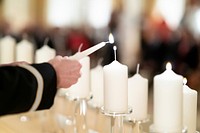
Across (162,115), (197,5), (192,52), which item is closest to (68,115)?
(162,115)

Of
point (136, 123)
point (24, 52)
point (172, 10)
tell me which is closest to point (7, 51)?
point (24, 52)

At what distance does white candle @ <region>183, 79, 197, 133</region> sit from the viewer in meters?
1.06

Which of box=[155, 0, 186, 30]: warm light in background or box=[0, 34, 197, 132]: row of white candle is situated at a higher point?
box=[155, 0, 186, 30]: warm light in background

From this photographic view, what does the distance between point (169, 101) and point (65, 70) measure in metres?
0.24

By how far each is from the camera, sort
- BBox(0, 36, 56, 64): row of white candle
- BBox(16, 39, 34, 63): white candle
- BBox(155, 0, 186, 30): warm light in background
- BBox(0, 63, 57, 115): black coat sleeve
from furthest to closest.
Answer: BBox(155, 0, 186, 30): warm light in background < BBox(16, 39, 34, 63): white candle < BBox(0, 36, 56, 64): row of white candle < BBox(0, 63, 57, 115): black coat sleeve

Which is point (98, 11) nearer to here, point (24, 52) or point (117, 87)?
point (24, 52)

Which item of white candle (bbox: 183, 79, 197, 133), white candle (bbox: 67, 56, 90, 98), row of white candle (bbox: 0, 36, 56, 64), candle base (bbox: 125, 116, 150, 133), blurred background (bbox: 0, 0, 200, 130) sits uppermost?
blurred background (bbox: 0, 0, 200, 130)

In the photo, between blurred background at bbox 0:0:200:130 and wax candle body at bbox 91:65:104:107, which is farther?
blurred background at bbox 0:0:200:130

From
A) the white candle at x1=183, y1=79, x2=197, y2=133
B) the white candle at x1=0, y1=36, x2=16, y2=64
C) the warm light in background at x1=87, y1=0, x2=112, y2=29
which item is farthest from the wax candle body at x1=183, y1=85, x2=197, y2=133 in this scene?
the warm light in background at x1=87, y1=0, x2=112, y2=29

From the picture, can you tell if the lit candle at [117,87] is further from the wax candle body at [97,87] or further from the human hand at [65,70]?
the wax candle body at [97,87]

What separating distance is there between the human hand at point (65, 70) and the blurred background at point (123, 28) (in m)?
2.96

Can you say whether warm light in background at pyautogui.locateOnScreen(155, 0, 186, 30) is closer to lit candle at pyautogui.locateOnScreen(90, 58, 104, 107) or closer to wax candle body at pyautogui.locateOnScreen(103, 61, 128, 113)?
lit candle at pyautogui.locateOnScreen(90, 58, 104, 107)

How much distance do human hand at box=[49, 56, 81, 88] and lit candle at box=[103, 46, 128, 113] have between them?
85mm

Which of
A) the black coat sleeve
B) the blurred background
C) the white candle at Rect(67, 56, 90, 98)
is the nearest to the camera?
the black coat sleeve
